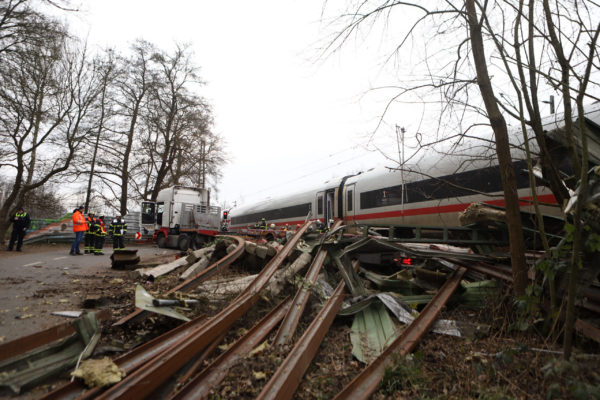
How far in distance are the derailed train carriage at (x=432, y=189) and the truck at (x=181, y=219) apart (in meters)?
4.15

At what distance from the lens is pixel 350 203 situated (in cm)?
1269

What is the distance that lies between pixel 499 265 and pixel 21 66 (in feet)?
51.1

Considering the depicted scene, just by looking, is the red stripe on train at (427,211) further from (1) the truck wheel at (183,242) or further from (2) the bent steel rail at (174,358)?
(1) the truck wheel at (183,242)

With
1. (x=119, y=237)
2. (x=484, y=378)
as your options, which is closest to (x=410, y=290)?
(x=484, y=378)

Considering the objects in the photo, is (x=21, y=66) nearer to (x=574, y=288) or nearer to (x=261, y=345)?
(x=261, y=345)

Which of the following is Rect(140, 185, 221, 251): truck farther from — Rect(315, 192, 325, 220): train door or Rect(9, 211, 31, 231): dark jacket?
Rect(9, 211, 31, 231): dark jacket

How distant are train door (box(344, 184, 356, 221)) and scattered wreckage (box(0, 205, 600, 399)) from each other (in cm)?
636

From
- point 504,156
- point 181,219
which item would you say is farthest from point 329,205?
point 504,156

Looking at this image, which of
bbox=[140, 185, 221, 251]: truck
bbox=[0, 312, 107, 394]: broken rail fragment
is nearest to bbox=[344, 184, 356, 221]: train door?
bbox=[140, 185, 221, 251]: truck

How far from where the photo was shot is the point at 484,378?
99.5 inches

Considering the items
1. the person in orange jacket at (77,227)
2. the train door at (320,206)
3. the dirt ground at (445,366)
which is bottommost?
the dirt ground at (445,366)

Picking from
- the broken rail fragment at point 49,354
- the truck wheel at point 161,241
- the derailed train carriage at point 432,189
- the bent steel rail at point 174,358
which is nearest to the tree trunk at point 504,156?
the derailed train carriage at point 432,189

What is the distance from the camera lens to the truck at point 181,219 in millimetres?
16641

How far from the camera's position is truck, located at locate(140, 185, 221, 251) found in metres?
16.6
